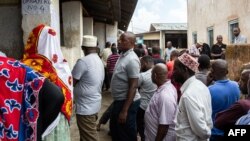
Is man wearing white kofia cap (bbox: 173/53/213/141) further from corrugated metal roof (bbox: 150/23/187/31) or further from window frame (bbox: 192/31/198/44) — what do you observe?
corrugated metal roof (bbox: 150/23/187/31)

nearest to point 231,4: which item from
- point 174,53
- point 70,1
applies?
point 70,1

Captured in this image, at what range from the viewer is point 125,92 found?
4344mm

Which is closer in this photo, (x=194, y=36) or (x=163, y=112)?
(x=163, y=112)

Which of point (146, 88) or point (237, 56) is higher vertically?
point (237, 56)

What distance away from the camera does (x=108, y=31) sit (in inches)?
704

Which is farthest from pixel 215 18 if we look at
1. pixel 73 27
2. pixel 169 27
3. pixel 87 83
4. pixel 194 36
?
pixel 169 27

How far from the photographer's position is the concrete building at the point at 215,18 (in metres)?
13.6

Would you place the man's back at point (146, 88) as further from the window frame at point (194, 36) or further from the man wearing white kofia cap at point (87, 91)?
the window frame at point (194, 36)

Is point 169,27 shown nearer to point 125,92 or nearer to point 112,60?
point 112,60

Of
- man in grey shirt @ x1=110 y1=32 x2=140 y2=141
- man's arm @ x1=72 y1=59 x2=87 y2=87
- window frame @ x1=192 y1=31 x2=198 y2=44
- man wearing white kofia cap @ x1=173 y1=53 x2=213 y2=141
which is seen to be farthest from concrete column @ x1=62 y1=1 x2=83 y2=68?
window frame @ x1=192 y1=31 x2=198 y2=44

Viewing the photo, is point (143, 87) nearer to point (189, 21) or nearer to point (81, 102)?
point (81, 102)

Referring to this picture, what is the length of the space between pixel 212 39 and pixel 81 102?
15.2 m

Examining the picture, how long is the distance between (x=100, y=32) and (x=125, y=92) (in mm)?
13185

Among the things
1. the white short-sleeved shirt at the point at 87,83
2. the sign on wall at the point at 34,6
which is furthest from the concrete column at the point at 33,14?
the white short-sleeved shirt at the point at 87,83
